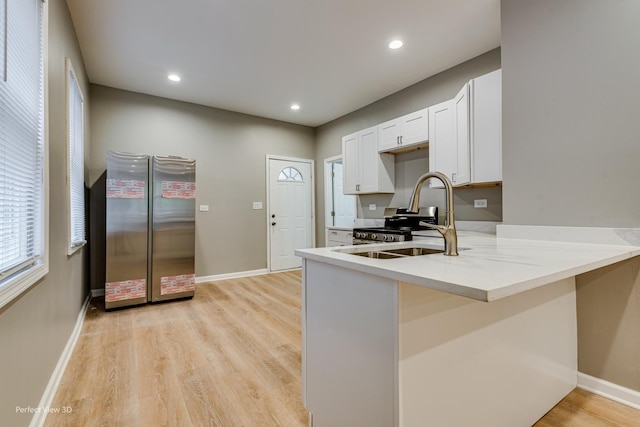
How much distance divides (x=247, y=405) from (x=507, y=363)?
4.61 ft

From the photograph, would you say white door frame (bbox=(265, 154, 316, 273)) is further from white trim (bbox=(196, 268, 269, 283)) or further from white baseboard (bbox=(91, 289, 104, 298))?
white baseboard (bbox=(91, 289, 104, 298))

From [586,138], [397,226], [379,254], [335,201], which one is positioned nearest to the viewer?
[379,254]

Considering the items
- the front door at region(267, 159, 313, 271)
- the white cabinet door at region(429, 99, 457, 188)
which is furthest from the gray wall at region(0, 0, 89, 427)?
the white cabinet door at region(429, 99, 457, 188)

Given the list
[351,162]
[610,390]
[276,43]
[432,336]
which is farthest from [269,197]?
[610,390]

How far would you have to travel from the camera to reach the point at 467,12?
99.5 inches

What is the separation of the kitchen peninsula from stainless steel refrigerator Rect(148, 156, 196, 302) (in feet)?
9.16

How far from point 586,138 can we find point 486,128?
0.84 metres

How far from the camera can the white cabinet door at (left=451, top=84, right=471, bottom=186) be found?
9.33 ft

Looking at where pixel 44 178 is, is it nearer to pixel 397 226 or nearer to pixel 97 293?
pixel 97 293

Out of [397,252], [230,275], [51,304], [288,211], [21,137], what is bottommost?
[230,275]

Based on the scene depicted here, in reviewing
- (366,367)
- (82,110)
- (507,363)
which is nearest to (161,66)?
(82,110)

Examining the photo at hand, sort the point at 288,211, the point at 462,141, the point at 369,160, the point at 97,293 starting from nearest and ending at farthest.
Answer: the point at 462,141, the point at 97,293, the point at 369,160, the point at 288,211

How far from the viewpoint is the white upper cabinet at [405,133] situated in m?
3.48

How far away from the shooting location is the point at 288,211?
5.51 metres
